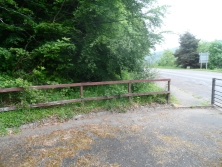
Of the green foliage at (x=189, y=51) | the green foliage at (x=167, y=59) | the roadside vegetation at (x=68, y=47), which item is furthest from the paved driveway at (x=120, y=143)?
the green foliage at (x=167, y=59)

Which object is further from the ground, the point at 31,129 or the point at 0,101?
the point at 0,101

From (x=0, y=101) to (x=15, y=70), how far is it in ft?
3.65

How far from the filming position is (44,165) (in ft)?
8.55

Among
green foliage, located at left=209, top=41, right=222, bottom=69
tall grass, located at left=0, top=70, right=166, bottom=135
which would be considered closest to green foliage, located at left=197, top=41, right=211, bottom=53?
green foliage, located at left=209, top=41, right=222, bottom=69

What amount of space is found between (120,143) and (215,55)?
1155 inches

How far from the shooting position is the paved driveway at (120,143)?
107 inches

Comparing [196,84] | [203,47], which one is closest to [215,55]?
[203,47]

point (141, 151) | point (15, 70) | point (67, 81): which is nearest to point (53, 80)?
point (67, 81)

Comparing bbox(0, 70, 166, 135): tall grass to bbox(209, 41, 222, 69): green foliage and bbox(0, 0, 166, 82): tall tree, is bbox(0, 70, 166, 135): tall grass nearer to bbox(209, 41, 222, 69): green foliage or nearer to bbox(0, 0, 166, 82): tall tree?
bbox(0, 0, 166, 82): tall tree

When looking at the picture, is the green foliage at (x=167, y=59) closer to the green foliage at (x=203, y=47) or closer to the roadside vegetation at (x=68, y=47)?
the green foliage at (x=203, y=47)

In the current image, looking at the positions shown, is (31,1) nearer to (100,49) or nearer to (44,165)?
(100,49)

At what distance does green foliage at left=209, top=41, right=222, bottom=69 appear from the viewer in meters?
25.5

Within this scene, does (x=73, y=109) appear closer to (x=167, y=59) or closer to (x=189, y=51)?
(x=189, y=51)

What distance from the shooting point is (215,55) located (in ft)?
85.7
